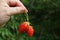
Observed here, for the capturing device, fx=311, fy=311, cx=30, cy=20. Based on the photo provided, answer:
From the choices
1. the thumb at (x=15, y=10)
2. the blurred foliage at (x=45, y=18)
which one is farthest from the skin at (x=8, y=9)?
the blurred foliage at (x=45, y=18)

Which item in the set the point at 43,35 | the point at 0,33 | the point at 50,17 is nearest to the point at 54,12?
the point at 50,17

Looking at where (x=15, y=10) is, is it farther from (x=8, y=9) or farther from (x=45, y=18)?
(x=45, y=18)

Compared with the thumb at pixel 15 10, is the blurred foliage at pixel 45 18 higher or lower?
lower

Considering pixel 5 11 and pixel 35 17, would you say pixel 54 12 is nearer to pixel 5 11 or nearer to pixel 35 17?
pixel 35 17

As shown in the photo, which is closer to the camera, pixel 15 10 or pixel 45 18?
pixel 15 10

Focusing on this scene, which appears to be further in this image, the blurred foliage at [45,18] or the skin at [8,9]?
the blurred foliage at [45,18]

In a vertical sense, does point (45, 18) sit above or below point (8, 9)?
below

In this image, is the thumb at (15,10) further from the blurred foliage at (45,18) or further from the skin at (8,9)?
the blurred foliage at (45,18)

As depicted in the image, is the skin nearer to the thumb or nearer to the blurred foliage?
the thumb

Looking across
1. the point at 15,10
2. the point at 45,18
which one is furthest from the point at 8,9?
the point at 45,18
